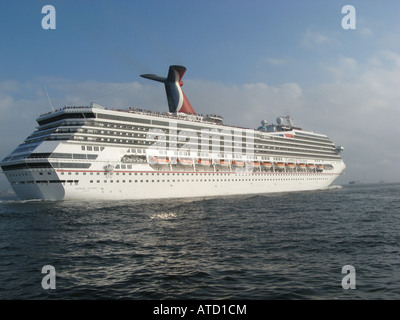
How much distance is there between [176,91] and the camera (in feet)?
232

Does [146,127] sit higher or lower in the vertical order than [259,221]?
higher

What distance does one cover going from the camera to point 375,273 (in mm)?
10617

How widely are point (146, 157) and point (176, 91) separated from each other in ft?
98.1

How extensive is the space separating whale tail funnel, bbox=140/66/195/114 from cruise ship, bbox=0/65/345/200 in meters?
0.24

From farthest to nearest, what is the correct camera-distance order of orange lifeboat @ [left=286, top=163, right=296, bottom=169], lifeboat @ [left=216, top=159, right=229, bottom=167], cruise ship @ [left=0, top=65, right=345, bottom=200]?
orange lifeboat @ [left=286, top=163, right=296, bottom=169], lifeboat @ [left=216, top=159, right=229, bottom=167], cruise ship @ [left=0, top=65, right=345, bottom=200]

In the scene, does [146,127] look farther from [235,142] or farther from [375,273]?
[375,273]

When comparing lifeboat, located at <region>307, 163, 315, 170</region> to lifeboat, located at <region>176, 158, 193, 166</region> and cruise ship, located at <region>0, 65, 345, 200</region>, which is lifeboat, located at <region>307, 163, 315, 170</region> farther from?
lifeboat, located at <region>176, 158, 193, 166</region>

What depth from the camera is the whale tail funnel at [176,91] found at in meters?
69.9

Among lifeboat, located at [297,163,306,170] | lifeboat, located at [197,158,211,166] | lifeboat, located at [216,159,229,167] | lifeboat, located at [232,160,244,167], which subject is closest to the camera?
lifeboat, located at [197,158,211,166]

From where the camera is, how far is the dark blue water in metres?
9.22

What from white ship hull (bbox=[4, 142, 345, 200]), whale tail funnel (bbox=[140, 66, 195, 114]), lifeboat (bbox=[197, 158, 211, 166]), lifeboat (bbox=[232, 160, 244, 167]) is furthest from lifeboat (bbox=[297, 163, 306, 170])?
lifeboat (bbox=[197, 158, 211, 166])

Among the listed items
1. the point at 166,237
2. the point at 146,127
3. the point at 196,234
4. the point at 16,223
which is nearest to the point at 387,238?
the point at 196,234

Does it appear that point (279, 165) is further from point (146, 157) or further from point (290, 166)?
point (146, 157)

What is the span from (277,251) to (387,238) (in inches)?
300
